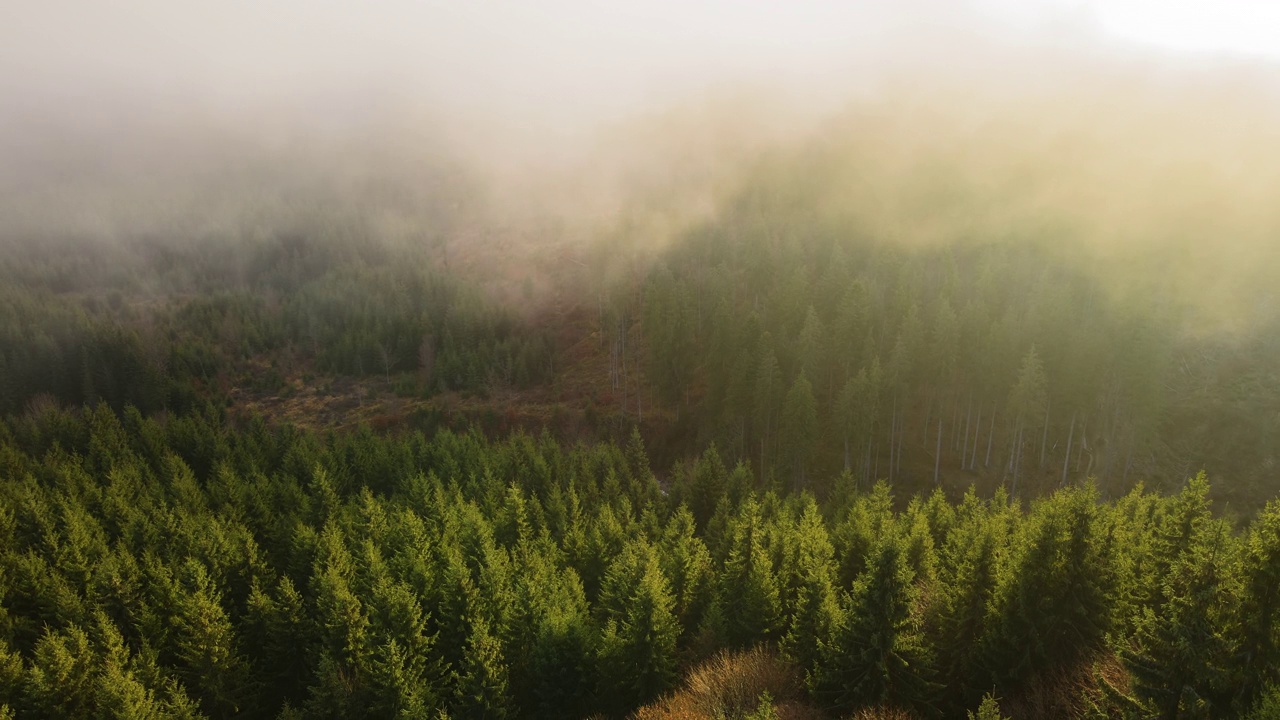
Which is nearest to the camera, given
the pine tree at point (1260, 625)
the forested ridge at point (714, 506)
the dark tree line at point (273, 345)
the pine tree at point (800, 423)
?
the pine tree at point (1260, 625)

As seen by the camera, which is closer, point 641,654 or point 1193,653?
point 1193,653

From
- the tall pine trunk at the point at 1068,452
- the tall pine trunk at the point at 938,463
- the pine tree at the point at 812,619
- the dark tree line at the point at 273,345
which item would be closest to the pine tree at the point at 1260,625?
the pine tree at the point at 812,619

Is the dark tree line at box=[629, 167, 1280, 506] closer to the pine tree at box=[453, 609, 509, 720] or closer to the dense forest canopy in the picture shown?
the dense forest canopy

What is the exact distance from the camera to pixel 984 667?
26078 millimetres

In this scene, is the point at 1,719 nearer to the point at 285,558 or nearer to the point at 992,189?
the point at 285,558

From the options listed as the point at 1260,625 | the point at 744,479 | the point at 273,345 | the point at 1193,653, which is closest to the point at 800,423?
the point at 744,479

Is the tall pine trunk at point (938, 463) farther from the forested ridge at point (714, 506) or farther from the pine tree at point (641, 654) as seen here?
the pine tree at point (641, 654)

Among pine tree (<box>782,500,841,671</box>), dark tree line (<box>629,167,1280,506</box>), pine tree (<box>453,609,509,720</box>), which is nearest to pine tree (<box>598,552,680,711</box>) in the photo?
pine tree (<box>453,609,509,720</box>)

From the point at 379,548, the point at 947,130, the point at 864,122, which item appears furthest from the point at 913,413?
the point at 864,122

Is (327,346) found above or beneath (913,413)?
beneath

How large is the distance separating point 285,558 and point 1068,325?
8078 centimetres

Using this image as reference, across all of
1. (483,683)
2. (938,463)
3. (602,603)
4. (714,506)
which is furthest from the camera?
(938,463)

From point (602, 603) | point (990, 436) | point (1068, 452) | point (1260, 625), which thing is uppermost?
point (1260, 625)

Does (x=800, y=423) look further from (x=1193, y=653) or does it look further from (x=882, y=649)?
(x=1193, y=653)
